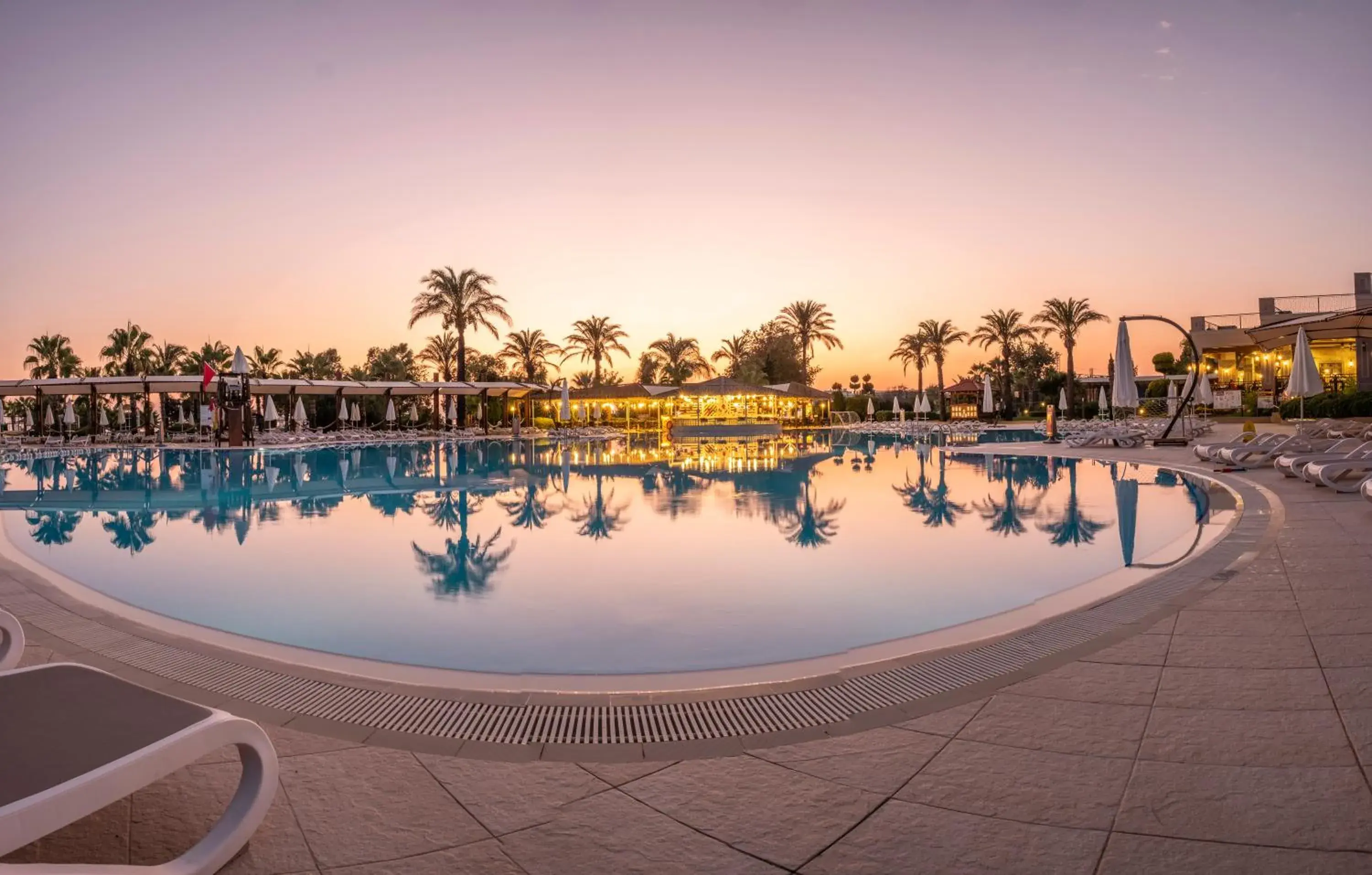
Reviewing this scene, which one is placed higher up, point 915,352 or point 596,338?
point 596,338

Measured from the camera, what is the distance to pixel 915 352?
52.1 metres

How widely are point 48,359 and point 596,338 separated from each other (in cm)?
3724

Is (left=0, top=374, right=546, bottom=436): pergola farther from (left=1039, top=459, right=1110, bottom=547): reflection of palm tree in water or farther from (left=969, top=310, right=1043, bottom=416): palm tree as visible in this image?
(left=969, top=310, right=1043, bottom=416): palm tree

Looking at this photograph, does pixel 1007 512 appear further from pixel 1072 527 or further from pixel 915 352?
pixel 915 352

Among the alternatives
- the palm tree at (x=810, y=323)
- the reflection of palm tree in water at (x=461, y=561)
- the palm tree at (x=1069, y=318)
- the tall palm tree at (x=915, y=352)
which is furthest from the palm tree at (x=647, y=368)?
the reflection of palm tree in water at (x=461, y=561)

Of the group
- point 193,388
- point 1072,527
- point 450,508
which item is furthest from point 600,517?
point 193,388

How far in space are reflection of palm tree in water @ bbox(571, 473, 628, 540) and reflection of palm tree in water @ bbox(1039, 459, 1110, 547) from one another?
549 cm

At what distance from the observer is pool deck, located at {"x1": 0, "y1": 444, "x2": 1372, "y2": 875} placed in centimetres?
204

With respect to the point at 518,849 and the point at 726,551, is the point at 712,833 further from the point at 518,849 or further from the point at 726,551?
the point at 726,551

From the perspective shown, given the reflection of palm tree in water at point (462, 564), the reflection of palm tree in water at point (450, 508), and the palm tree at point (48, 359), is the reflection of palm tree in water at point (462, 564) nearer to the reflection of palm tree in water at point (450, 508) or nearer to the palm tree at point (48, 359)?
the reflection of palm tree in water at point (450, 508)

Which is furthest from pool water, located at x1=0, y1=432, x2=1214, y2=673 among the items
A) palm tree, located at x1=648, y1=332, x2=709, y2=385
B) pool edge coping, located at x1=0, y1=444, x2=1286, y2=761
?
palm tree, located at x1=648, y1=332, x2=709, y2=385

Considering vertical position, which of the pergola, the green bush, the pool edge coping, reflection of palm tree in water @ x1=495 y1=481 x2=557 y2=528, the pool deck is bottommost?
reflection of palm tree in water @ x1=495 y1=481 x2=557 y2=528

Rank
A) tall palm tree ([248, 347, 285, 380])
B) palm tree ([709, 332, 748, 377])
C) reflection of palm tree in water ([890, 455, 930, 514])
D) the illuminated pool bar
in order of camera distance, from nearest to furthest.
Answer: reflection of palm tree in water ([890, 455, 930, 514]) < the illuminated pool bar < tall palm tree ([248, 347, 285, 380]) < palm tree ([709, 332, 748, 377])

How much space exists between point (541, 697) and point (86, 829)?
1785mm
